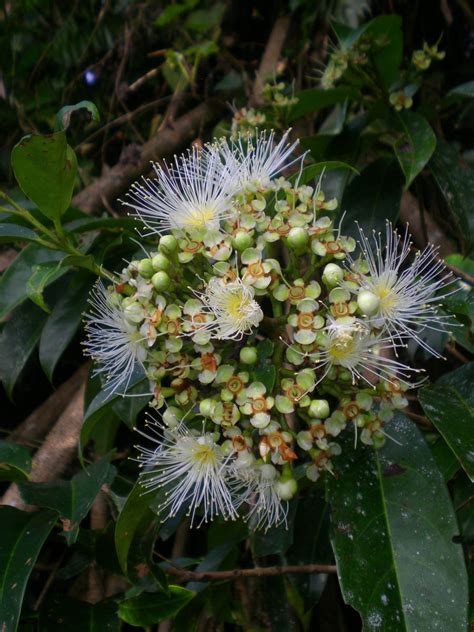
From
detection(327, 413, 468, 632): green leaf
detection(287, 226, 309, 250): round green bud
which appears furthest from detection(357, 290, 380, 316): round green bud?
detection(327, 413, 468, 632): green leaf

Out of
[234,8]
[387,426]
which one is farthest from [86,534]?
[234,8]

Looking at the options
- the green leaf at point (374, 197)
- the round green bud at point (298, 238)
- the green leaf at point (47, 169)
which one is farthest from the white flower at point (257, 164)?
the green leaf at point (374, 197)

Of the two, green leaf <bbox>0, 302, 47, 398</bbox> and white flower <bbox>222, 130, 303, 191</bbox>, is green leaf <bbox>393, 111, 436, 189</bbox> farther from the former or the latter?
green leaf <bbox>0, 302, 47, 398</bbox>

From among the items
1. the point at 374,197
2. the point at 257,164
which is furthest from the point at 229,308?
the point at 374,197

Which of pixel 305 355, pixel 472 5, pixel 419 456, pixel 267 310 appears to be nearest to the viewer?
pixel 305 355

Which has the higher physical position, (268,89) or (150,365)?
(268,89)

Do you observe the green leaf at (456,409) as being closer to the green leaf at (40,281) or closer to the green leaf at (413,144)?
the green leaf at (413,144)

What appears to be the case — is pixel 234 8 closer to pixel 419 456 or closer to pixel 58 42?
pixel 58 42
